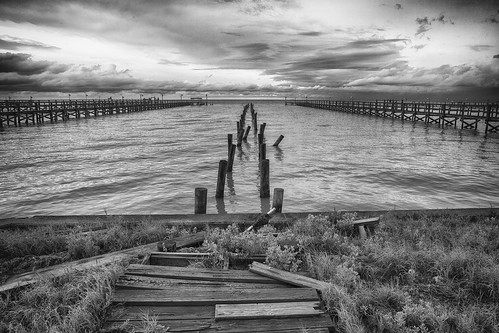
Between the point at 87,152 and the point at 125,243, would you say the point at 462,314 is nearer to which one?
the point at 125,243

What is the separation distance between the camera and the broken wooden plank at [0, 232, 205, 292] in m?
4.41

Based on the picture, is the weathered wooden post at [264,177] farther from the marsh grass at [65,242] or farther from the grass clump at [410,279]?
the marsh grass at [65,242]

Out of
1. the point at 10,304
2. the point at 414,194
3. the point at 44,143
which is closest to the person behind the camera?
the point at 10,304

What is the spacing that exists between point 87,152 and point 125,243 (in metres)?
17.8

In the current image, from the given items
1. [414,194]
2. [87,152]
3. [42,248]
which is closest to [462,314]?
[42,248]

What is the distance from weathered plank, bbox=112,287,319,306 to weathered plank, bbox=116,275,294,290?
83 mm

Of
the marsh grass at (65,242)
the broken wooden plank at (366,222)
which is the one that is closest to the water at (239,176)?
the marsh grass at (65,242)

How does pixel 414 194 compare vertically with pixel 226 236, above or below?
below

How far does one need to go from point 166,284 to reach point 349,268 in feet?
8.43

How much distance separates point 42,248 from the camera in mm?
5586

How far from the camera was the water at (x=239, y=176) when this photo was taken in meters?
11.2

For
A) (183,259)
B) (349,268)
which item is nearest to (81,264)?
(183,259)

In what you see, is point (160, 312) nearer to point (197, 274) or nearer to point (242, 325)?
point (197, 274)

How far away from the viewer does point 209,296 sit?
3816 millimetres
